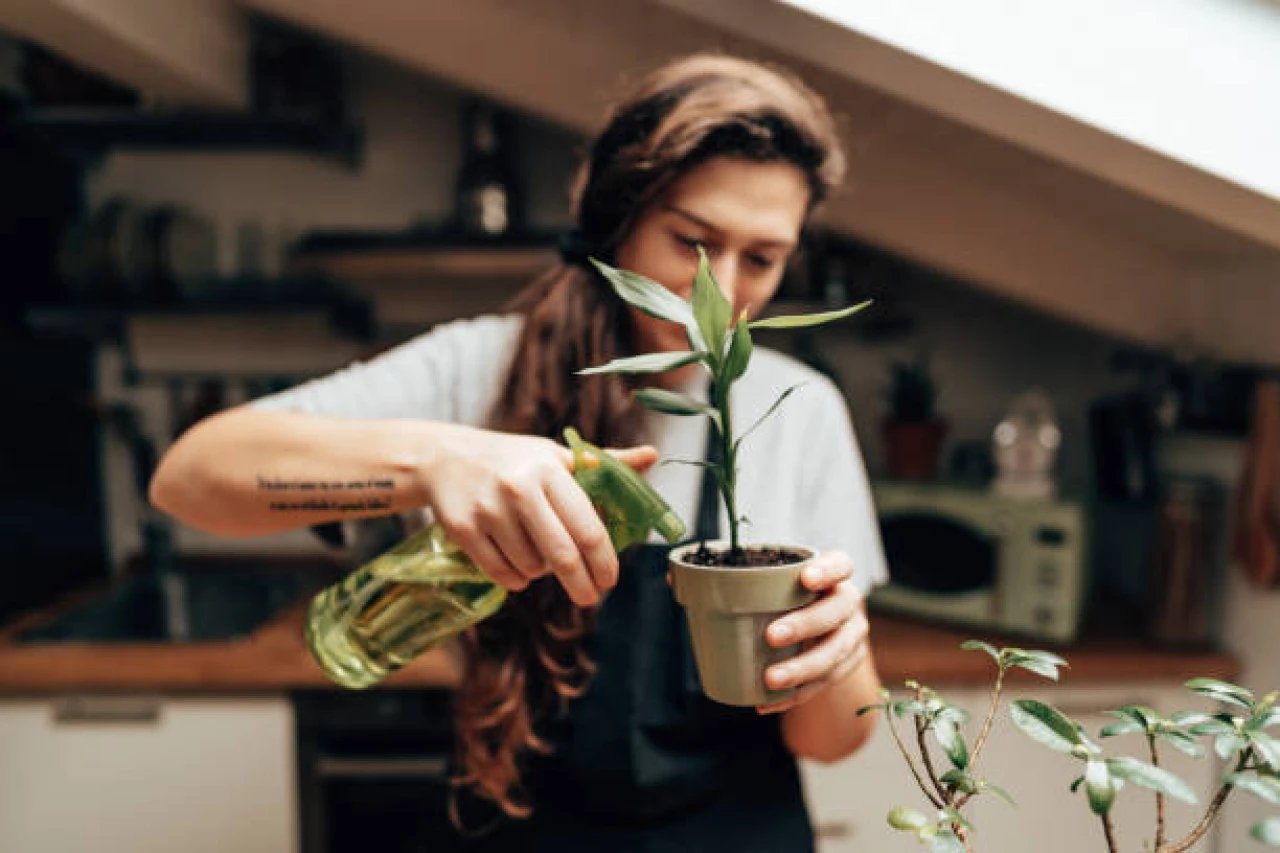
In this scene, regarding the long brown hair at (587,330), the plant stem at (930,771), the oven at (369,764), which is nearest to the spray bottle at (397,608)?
the long brown hair at (587,330)

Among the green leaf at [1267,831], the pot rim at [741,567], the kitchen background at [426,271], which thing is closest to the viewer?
the green leaf at [1267,831]

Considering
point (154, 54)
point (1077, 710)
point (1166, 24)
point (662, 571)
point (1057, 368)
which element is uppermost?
point (154, 54)

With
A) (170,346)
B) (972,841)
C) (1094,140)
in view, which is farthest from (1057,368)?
(170,346)

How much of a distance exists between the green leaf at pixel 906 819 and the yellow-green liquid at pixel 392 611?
35cm

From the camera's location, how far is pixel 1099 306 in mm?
1755

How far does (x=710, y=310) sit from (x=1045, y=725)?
0.83 ft

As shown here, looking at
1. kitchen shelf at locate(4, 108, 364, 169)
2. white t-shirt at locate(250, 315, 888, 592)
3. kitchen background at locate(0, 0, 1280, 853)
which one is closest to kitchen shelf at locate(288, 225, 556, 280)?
kitchen background at locate(0, 0, 1280, 853)

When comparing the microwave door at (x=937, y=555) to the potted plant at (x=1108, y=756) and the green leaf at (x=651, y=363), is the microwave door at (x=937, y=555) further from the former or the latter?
the green leaf at (x=651, y=363)

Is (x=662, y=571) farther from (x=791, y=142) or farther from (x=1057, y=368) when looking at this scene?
(x=1057, y=368)

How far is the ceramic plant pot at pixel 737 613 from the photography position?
1.47 feet

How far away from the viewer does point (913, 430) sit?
1.96 m

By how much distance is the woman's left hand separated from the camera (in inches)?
18.3

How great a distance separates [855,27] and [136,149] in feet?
6.32

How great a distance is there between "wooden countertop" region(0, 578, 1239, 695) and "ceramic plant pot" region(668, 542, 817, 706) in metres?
1.13
